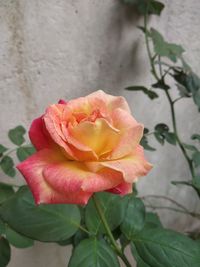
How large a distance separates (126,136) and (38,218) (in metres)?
0.17

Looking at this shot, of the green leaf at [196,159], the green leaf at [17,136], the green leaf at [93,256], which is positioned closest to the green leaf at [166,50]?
the green leaf at [196,159]

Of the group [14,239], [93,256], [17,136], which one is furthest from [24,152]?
[93,256]

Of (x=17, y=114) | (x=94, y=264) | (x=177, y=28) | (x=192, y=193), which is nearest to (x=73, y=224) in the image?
(x=94, y=264)

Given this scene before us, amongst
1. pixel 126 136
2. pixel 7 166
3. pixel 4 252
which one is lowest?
pixel 4 252

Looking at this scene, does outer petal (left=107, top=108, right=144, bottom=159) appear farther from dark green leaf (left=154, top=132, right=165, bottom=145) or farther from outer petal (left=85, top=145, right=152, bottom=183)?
dark green leaf (left=154, top=132, right=165, bottom=145)

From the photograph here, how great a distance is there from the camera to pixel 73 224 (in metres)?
0.44

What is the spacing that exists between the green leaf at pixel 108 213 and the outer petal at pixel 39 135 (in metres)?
0.15

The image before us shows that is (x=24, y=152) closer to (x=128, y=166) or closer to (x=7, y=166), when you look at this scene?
(x=7, y=166)

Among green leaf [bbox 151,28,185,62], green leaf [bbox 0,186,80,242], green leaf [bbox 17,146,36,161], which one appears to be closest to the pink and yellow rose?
green leaf [bbox 0,186,80,242]

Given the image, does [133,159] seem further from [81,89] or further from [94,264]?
[81,89]

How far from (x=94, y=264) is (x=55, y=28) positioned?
45cm

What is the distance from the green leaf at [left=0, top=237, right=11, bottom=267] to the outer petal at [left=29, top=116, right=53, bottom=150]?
0.30m

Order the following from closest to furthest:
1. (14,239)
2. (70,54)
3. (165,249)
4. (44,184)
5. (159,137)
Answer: (44,184) → (165,249) → (14,239) → (70,54) → (159,137)

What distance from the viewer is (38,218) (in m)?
0.41
